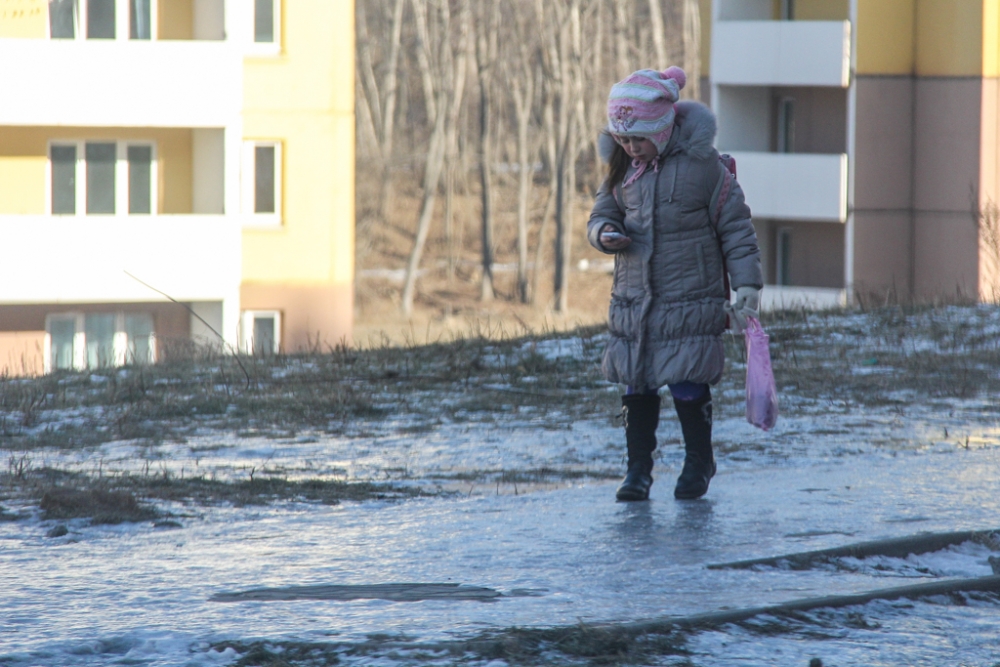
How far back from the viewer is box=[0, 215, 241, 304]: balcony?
2598 cm

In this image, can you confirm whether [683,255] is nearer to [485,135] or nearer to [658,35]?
[485,135]

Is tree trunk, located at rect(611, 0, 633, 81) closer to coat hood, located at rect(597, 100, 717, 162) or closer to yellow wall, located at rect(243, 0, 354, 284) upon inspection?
yellow wall, located at rect(243, 0, 354, 284)

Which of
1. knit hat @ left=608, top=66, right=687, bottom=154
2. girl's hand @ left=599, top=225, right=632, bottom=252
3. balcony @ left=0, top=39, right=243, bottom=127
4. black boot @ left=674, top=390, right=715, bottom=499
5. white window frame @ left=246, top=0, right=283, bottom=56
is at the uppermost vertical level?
white window frame @ left=246, top=0, right=283, bottom=56

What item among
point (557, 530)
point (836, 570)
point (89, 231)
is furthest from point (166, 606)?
point (89, 231)

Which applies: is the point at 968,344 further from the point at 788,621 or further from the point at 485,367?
the point at 788,621

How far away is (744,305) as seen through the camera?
561 centimetres

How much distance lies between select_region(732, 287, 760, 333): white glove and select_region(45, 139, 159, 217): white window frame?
Answer: 22.4 meters

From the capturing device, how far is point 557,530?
522 centimetres

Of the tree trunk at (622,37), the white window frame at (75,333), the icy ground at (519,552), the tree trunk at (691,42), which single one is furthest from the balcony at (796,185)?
the icy ground at (519,552)

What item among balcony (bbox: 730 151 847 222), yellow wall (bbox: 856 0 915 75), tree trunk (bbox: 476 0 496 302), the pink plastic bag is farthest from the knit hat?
tree trunk (bbox: 476 0 496 302)

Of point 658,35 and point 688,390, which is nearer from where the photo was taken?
point 688,390

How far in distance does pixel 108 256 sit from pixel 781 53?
16562mm

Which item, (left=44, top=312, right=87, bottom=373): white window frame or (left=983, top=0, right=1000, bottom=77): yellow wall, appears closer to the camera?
(left=44, top=312, right=87, bottom=373): white window frame

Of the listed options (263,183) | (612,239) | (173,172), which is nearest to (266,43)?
(263,183)
